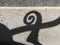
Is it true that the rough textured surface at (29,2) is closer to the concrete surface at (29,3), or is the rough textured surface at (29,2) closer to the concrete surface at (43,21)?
the concrete surface at (29,3)

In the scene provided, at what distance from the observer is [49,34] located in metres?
3.61

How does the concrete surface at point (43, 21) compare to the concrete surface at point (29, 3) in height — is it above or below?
below

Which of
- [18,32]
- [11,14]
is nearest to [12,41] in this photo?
[18,32]

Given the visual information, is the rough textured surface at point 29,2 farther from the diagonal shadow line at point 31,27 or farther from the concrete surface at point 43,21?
the diagonal shadow line at point 31,27

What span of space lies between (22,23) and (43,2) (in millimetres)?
449

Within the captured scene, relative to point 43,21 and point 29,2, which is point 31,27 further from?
point 29,2

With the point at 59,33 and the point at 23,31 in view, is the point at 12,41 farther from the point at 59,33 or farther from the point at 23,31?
the point at 59,33

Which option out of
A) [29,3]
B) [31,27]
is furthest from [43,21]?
[29,3]

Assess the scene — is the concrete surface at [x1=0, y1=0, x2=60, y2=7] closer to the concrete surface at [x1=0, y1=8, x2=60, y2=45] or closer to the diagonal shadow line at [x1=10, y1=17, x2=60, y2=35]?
the concrete surface at [x1=0, y1=8, x2=60, y2=45]

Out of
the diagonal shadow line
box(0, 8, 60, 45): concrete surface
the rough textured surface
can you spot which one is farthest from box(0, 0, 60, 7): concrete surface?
the diagonal shadow line

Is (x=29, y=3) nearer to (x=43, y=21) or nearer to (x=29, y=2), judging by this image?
(x=29, y=2)

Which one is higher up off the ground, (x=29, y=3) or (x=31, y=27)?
(x=29, y=3)

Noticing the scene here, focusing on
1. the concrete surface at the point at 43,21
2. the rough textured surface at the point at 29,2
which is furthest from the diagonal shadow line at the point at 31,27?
the rough textured surface at the point at 29,2

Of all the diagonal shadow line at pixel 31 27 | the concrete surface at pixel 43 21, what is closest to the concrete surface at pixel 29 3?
the concrete surface at pixel 43 21
